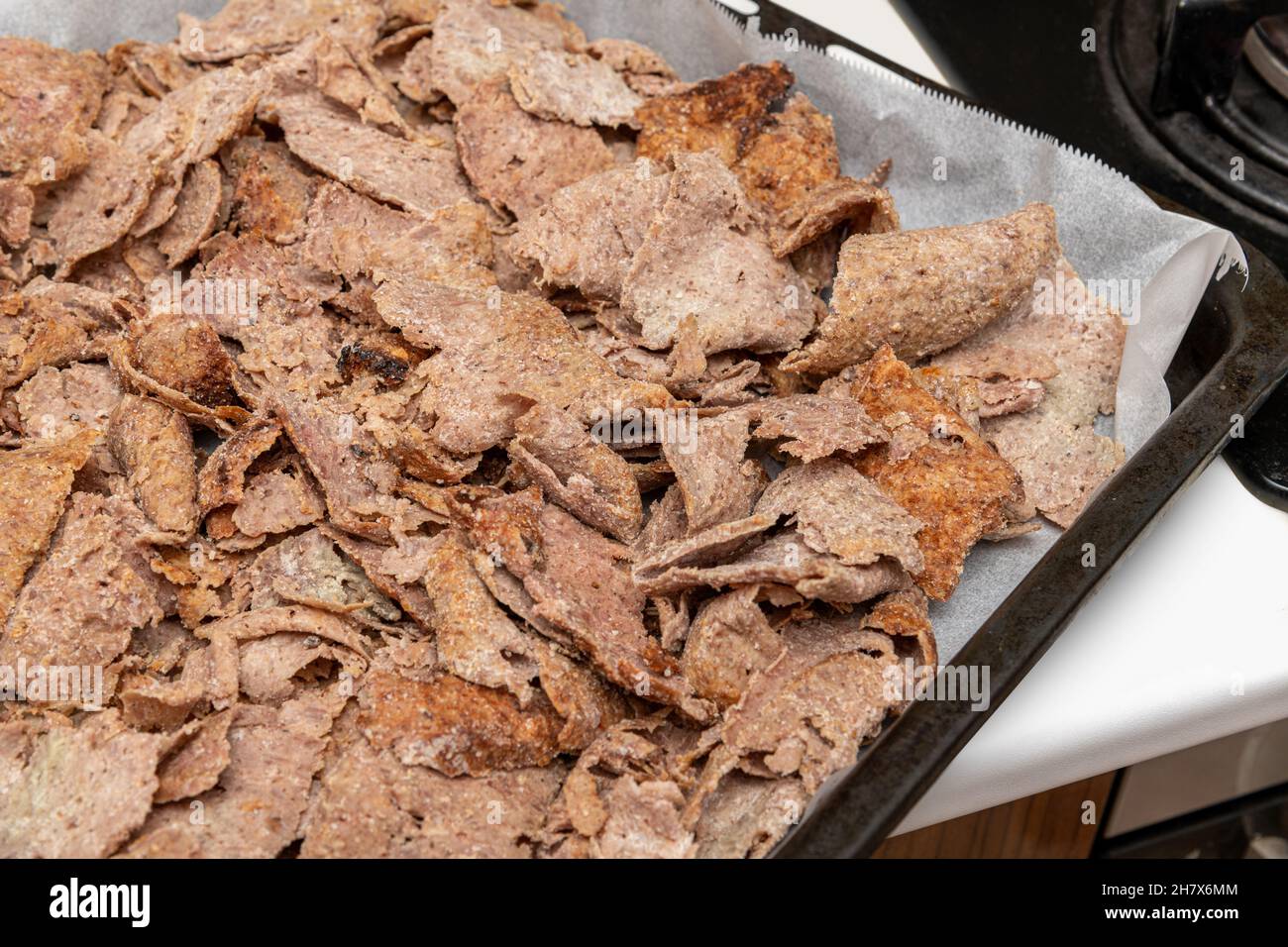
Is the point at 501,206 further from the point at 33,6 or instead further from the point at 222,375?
the point at 33,6

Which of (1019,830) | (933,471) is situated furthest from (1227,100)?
(1019,830)

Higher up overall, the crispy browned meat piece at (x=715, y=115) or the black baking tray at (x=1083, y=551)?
the crispy browned meat piece at (x=715, y=115)

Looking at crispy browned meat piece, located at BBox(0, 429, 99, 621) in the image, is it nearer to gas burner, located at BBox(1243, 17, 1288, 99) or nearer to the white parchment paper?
the white parchment paper

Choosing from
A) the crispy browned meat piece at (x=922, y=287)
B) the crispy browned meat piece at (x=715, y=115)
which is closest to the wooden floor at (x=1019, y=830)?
the crispy browned meat piece at (x=922, y=287)

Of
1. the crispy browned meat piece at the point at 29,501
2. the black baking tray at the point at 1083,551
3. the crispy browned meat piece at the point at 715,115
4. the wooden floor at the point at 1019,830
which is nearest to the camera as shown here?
the black baking tray at the point at 1083,551

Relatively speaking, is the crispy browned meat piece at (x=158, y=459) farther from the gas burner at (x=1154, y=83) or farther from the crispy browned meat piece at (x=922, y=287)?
the gas burner at (x=1154, y=83)

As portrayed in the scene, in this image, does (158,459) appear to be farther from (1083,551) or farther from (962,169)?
(962,169)
